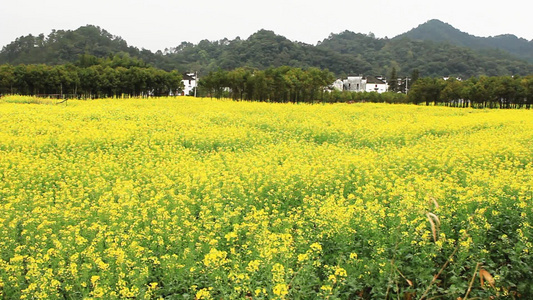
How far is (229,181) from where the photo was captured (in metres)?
9.25

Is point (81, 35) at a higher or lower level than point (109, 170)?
higher

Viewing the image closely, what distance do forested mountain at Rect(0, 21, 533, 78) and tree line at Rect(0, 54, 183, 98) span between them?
4042cm

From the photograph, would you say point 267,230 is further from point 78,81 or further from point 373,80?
point 373,80

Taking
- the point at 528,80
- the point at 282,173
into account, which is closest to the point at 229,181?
the point at 282,173

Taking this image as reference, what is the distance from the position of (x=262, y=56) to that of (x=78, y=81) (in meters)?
80.3

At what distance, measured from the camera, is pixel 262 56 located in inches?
5197

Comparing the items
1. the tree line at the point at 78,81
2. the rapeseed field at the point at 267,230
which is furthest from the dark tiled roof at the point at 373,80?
the rapeseed field at the point at 267,230

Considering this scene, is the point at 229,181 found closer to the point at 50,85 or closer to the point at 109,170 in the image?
the point at 109,170

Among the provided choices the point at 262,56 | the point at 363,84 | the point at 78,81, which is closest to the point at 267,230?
the point at 78,81

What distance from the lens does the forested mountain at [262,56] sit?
10806cm

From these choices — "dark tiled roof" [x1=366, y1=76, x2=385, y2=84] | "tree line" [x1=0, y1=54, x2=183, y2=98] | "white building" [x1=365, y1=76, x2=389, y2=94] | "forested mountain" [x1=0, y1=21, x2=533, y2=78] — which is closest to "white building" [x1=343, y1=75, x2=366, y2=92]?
"white building" [x1=365, y1=76, x2=389, y2=94]

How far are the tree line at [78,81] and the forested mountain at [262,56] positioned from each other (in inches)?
1592

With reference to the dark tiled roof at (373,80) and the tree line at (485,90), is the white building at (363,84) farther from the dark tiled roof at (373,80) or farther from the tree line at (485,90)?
the tree line at (485,90)

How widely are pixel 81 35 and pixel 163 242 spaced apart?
425 ft
